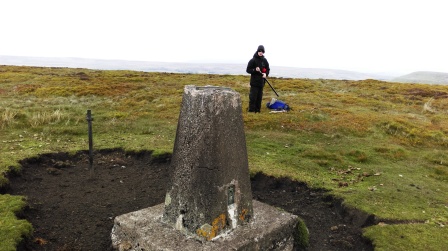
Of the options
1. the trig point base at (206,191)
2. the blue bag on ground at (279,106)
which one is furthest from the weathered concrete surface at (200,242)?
the blue bag on ground at (279,106)

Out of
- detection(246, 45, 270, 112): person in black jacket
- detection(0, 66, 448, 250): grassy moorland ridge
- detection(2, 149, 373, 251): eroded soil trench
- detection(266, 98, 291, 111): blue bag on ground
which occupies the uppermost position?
detection(246, 45, 270, 112): person in black jacket

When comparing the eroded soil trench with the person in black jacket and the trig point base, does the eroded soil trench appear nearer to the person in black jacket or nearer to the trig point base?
the trig point base

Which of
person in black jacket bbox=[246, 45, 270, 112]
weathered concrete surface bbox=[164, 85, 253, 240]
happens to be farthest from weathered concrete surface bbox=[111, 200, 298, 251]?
person in black jacket bbox=[246, 45, 270, 112]

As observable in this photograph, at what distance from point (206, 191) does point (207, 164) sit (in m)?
0.42

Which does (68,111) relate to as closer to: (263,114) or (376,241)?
(263,114)

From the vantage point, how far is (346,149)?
1310 cm

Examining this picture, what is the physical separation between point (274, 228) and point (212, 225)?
1.26 meters

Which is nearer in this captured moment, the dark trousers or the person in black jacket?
the person in black jacket

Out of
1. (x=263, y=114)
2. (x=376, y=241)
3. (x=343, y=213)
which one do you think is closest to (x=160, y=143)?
(x=263, y=114)

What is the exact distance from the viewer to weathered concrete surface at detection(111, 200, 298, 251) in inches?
218

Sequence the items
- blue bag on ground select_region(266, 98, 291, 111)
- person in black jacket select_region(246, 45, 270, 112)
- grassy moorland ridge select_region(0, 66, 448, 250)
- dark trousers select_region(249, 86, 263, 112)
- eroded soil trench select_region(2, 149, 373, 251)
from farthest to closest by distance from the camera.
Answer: blue bag on ground select_region(266, 98, 291, 111) → dark trousers select_region(249, 86, 263, 112) → person in black jacket select_region(246, 45, 270, 112) → grassy moorland ridge select_region(0, 66, 448, 250) → eroded soil trench select_region(2, 149, 373, 251)

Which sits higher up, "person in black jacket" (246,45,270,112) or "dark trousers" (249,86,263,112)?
"person in black jacket" (246,45,270,112)

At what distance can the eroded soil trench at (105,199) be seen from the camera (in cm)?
729

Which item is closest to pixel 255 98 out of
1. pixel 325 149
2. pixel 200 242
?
pixel 325 149
